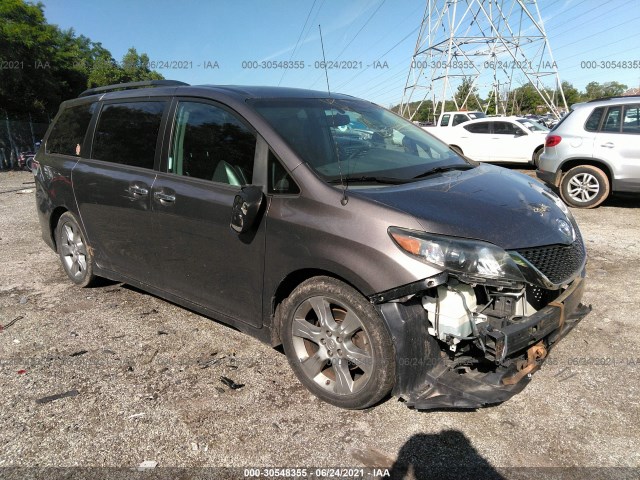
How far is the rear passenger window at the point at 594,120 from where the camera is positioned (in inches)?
305

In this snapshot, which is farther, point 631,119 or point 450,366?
point 631,119

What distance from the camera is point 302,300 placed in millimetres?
2791

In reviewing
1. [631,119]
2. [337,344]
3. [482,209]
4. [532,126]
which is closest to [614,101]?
[631,119]

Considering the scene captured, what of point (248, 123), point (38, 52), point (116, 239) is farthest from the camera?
point (38, 52)

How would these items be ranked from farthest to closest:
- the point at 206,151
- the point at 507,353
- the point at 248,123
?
the point at 206,151 → the point at 248,123 → the point at 507,353

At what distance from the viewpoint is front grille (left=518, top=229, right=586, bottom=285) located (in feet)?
8.34

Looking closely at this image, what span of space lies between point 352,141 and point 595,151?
620cm

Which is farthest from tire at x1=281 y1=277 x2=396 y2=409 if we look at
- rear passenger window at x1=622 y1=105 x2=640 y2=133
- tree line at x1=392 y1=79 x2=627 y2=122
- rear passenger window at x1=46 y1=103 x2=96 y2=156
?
tree line at x1=392 y1=79 x2=627 y2=122

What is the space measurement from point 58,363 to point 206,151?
1.83 metres

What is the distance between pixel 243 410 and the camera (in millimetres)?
2793

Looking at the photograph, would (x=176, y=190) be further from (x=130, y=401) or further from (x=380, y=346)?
(x=380, y=346)

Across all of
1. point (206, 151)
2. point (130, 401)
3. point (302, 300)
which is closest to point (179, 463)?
point (130, 401)

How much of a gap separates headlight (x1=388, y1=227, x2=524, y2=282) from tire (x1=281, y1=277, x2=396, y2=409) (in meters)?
0.41

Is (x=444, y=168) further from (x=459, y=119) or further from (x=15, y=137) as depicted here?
(x=15, y=137)
